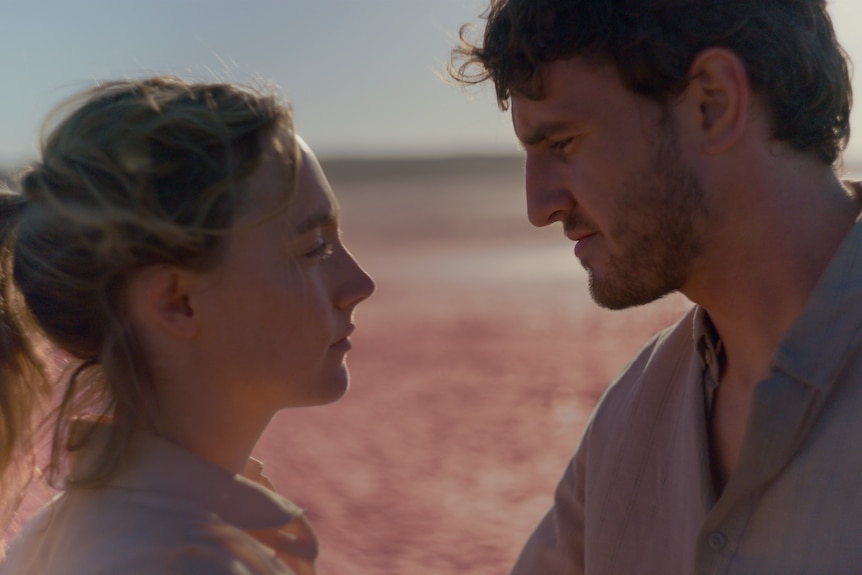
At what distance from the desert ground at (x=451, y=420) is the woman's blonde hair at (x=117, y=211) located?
298 cm

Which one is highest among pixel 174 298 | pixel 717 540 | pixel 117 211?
pixel 117 211

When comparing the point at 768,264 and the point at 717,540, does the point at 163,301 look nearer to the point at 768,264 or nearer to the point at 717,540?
the point at 717,540

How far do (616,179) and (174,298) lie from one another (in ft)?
3.27

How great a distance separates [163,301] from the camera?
1.54 m

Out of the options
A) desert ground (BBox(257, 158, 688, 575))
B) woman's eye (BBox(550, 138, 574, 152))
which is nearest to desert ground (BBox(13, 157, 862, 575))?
desert ground (BBox(257, 158, 688, 575))

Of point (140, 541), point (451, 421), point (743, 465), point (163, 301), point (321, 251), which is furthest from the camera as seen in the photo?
point (451, 421)

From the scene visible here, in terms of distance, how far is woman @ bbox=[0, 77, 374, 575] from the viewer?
58.1 inches

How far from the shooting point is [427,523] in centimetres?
489

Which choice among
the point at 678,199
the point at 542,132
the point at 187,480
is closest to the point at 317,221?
the point at 187,480

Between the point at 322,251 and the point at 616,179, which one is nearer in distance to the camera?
the point at 322,251

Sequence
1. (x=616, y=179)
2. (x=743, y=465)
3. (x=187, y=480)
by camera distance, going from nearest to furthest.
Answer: (x=187, y=480)
(x=743, y=465)
(x=616, y=179)

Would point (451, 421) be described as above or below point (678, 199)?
below

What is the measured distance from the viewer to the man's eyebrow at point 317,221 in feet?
5.29

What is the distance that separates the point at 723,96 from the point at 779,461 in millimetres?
759
